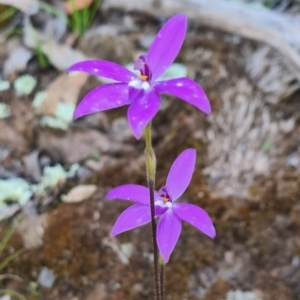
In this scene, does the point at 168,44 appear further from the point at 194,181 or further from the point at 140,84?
the point at 194,181

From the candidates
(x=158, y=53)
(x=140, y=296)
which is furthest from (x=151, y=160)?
(x=140, y=296)

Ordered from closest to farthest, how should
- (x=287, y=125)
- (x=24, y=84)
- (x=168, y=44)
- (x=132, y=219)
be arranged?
(x=168, y=44)
(x=132, y=219)
(x=287, y=125)
(x=24, y=84)

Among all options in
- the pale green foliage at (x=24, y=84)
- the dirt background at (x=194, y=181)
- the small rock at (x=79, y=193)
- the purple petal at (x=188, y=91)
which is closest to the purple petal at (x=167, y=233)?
the purple petal at (x=188, y=91)

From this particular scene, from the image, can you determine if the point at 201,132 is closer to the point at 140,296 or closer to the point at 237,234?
the point at 237,234

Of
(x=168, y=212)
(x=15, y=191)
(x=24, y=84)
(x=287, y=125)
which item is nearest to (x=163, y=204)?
(x=168, y=212)

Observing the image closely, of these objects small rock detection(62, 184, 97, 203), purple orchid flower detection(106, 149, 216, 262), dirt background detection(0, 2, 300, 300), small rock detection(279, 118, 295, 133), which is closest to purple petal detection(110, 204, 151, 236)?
purple orchid flower detection(106, 149, 216, 262)

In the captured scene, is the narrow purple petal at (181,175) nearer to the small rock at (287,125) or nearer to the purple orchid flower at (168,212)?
the purple orchid flower at (168,212)
